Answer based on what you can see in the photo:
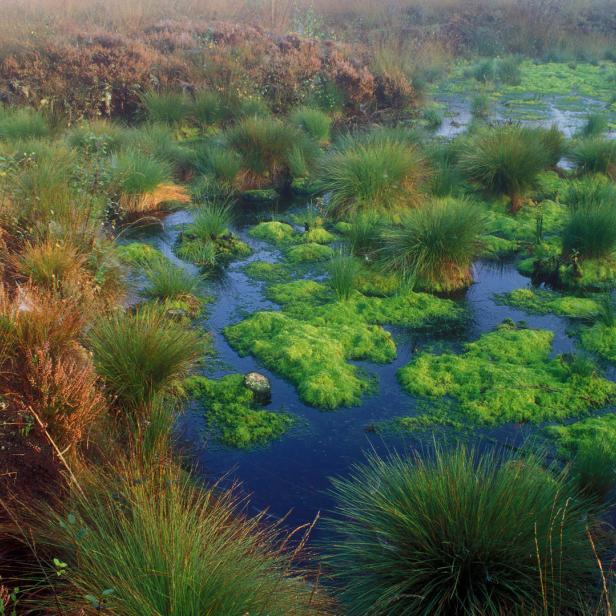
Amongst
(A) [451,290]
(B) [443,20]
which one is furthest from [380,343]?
(B) [443,20]

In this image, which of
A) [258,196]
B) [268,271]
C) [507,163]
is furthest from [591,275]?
[258,196]

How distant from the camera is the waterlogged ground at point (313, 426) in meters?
3.96

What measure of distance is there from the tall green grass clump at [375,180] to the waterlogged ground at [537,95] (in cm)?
398

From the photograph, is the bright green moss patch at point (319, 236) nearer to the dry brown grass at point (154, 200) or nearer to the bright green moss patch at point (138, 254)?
the bright green moss patch at point (138, 254)

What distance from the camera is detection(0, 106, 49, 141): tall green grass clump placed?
8.90 meters

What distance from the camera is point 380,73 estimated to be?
44.2 ft

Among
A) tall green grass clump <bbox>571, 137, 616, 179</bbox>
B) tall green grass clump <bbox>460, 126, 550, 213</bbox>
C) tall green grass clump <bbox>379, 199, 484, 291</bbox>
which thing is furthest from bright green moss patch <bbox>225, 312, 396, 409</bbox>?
tall green grass clump <bbox>571, 137, 616, 179</bbox>

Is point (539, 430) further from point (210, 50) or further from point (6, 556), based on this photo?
point (210, 50)

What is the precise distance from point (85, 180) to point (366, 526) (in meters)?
4.69

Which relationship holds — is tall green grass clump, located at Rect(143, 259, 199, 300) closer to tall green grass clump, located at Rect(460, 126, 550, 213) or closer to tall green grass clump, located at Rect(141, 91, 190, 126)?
tall green grass clump, located at Rect(460, 126, 550, 213)

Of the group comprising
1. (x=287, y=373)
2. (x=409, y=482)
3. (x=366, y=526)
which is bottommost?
(x=287, y=373)

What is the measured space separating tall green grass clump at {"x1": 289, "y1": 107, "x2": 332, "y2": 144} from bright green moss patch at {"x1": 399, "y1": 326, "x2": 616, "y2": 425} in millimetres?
5982

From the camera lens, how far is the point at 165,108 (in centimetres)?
1117

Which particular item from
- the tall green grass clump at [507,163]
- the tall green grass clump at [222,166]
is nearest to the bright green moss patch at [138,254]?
the tall green grass clump at [222,166]
